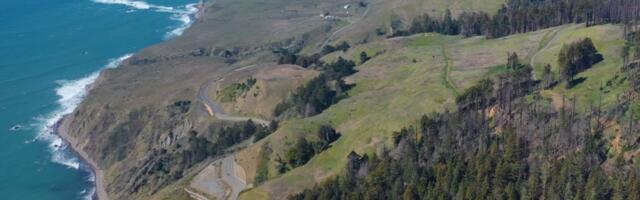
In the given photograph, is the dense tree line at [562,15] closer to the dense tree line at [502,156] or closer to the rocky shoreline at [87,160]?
the dense tree line at [502,156]

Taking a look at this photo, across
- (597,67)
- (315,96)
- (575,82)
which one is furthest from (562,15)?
(315,96)

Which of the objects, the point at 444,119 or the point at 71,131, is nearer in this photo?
the point at 444,119

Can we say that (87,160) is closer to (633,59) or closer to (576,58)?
(576,58)

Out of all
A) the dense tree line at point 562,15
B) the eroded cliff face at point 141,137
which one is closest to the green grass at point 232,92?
the eroded cliff face at point 141,137

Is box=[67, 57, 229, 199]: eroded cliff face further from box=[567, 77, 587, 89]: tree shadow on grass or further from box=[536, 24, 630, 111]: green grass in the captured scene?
box=[567, 77, 587, 89]: tree shadow on grass

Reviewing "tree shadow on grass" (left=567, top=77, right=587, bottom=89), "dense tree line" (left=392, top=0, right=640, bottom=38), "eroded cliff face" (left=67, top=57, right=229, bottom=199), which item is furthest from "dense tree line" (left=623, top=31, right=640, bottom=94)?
"eroded cliff face" (left=67, top=57, right=229, bottom=199)

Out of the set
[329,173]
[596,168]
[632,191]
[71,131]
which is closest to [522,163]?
[596,168]

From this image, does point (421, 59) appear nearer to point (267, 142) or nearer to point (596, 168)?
point (267, 142)
